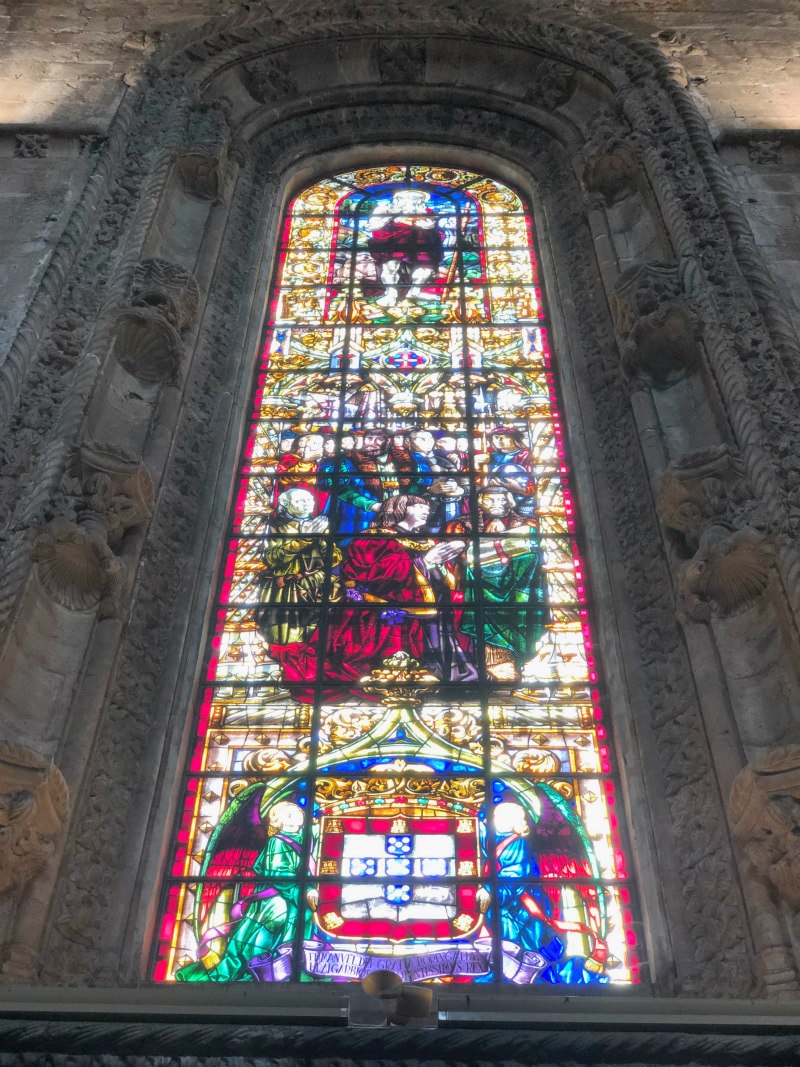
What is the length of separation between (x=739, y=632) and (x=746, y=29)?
7.47m

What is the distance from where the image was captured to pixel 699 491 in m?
6.83

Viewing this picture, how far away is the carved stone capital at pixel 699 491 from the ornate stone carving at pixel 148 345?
3064mm

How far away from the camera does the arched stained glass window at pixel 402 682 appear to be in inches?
220

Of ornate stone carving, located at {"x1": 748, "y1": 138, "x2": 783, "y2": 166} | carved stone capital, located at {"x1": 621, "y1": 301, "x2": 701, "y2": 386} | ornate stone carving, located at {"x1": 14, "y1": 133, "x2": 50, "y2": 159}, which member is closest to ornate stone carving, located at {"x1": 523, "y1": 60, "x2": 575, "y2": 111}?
ornate stone carving, located at {"x1": 748, "y1": 138, "x2": 783, "y2": 166}

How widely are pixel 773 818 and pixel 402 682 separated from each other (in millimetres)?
2051

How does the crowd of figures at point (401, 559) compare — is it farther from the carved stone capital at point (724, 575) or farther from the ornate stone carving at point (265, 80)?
the ornate stone carving at point (265, 80)

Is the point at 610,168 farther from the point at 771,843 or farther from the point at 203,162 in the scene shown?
the point at 771,843

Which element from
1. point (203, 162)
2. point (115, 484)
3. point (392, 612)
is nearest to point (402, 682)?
point (392, 612)

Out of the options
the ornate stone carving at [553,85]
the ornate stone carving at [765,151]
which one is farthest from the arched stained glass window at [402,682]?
the ornate stone carving at [553,85]

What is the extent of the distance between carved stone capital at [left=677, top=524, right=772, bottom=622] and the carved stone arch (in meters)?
0.07

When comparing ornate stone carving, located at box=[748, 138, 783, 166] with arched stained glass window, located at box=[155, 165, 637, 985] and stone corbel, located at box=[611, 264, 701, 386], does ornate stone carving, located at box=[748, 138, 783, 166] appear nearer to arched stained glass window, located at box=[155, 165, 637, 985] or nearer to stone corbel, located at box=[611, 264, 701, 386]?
arched stained glass window, located at box=[155, 165, 637, 985]

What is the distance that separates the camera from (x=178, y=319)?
823 cm

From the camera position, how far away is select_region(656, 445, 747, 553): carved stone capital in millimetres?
6719

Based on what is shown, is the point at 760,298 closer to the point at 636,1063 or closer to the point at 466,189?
the point at 466,189
